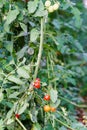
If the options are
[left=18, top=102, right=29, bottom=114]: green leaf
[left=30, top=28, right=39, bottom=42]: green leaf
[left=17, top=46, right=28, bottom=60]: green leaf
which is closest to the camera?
[left=18, top=102, right=29, bottom=114]: green leaf

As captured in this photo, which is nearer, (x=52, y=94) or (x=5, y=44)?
(x=52, y=94)

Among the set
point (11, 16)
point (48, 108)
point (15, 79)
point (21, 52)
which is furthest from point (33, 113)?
point (11, 16)

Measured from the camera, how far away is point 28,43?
181 centimetres

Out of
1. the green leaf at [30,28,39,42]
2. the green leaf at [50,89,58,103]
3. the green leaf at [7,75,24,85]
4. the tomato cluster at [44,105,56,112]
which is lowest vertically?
the tomato cluster at [44,105,56,112]

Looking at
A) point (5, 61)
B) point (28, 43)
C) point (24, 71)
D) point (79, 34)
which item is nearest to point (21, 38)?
point (28, 43)

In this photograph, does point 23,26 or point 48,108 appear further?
point 23,26

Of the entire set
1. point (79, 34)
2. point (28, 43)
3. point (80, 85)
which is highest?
point (28, 43)

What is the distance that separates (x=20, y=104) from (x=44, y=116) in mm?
209

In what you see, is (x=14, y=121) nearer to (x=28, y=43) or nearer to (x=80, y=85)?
(x=28, y=43)

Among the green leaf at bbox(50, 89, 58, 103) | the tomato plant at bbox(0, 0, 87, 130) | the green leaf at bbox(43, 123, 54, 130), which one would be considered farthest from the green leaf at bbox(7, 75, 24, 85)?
the green leaf at bbox(43, 123, 54, 130)

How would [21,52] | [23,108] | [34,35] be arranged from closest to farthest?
[23,108]
[34,35]
[21,52]

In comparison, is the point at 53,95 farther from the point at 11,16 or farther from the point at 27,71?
the point at 11,16

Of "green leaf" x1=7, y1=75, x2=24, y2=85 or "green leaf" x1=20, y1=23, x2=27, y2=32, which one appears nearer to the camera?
"green leaf" x1=7, y1=75, x2=24, y2=85

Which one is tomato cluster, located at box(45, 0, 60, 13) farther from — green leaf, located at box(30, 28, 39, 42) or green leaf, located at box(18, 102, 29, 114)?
green leaf, located at box(18, 102, 29, 114)
